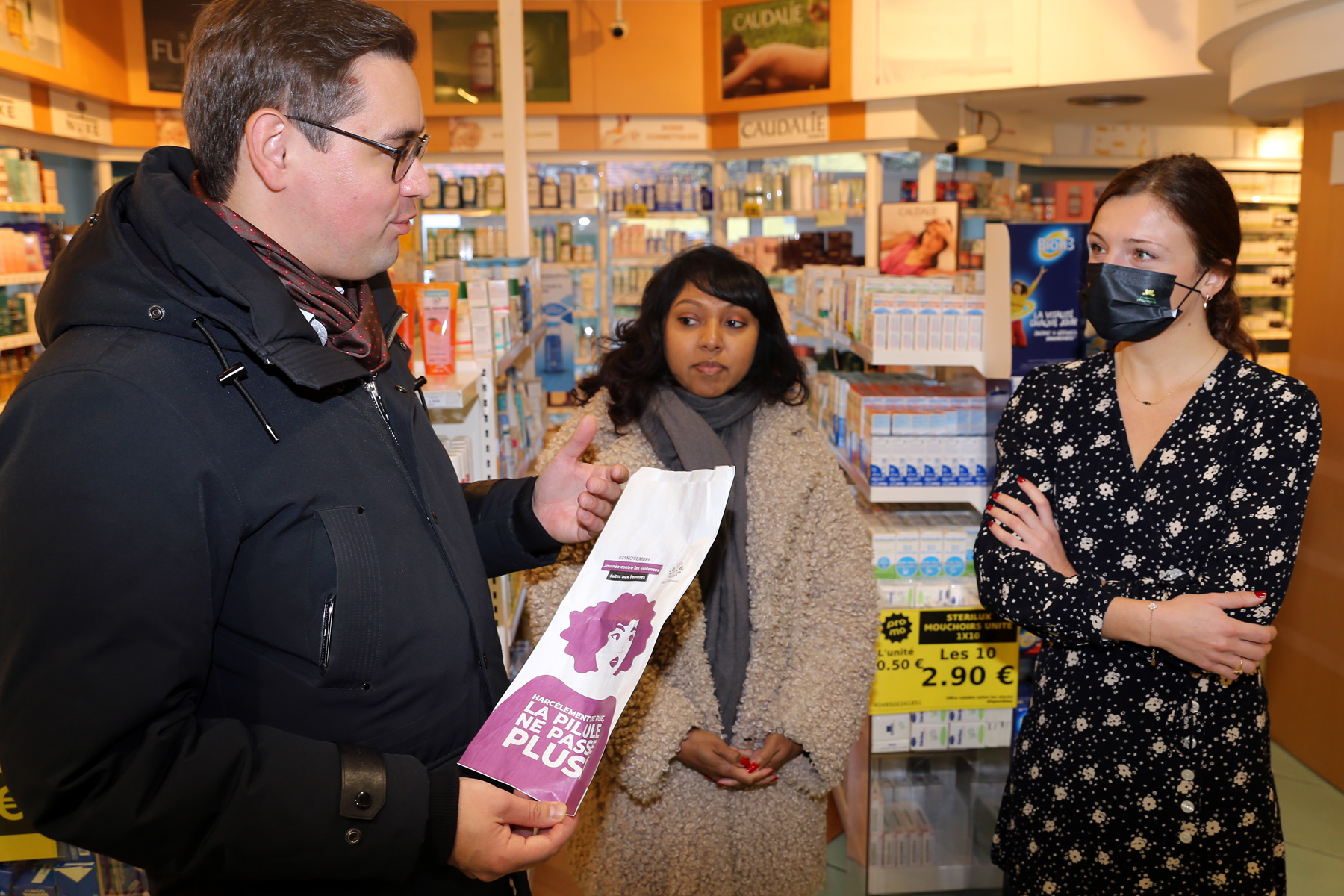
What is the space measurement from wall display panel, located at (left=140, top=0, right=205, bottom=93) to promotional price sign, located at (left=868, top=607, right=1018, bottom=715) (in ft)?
24.5

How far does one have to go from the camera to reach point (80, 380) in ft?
3.04

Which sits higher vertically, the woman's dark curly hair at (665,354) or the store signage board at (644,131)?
the store signage board at (644,131)

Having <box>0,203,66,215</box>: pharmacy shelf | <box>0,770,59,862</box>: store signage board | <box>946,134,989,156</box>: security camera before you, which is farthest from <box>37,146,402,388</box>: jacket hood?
<box>946,134,989,156</box>: security camera

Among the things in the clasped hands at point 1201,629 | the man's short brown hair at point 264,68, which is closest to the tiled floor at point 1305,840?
the clasped hands at point 1201,629

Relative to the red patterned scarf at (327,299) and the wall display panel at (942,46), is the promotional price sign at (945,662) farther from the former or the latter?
the wall display panel at (942,46)

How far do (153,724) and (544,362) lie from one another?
296 inches

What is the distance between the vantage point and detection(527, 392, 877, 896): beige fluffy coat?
2008mm

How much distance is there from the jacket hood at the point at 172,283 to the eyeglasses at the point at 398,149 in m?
0.17

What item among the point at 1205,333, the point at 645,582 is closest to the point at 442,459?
the point at 645,582

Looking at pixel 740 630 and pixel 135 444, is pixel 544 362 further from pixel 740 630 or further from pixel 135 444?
pixel 135 444

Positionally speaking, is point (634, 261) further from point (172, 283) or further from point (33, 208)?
point (172, 283)

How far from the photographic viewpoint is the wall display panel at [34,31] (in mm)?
5762

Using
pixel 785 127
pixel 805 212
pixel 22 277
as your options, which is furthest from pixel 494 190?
pixel 22 277

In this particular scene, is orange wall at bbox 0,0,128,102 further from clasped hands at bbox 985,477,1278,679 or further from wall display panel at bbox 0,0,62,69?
clasped hands at bbox 985,477,1278,679
